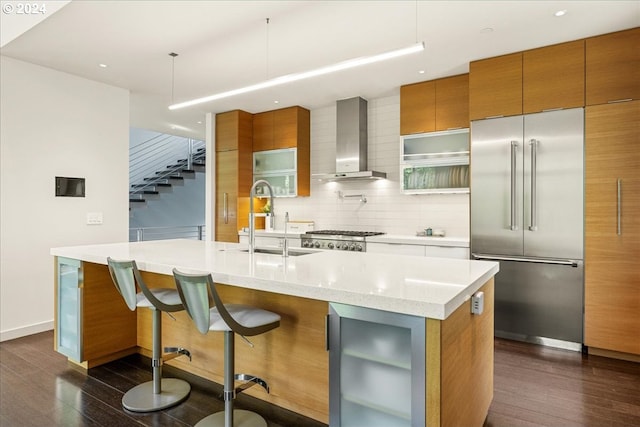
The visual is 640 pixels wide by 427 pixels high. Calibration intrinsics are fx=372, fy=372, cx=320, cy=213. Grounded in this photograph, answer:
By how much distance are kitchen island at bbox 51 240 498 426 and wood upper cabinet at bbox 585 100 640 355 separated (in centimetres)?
177

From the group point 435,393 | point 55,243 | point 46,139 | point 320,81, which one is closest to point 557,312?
point 435,393

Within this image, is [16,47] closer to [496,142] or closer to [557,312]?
[496,142]

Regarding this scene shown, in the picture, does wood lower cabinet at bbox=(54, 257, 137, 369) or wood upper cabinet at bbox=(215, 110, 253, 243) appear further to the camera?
wood upper cabinet at bbox=(215, 110, 253, 243)

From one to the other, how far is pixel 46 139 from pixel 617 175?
18.9ft

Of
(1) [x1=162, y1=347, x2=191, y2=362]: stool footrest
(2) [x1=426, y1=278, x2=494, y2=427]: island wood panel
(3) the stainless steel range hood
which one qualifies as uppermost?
(3) the stainless steel range hood

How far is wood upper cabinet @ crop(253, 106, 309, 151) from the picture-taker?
18.7 feet

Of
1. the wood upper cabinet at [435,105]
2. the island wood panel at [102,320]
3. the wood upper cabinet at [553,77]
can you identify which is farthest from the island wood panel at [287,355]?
the wood upper cabinet at [435,105]

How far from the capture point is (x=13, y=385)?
2.74 meters

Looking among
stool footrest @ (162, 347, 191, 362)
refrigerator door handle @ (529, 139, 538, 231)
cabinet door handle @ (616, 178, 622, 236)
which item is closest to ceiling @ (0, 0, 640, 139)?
refrigerator door handle @ (529, 139, 538, 231)

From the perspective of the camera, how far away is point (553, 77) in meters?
3.56

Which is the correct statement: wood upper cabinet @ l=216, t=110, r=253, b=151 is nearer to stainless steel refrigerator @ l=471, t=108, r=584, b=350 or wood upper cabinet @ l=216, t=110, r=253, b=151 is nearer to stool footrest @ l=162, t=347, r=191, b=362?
stainless steel refrigerator @ l=471, t=108, r=584, b=350

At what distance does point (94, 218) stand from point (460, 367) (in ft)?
15.0

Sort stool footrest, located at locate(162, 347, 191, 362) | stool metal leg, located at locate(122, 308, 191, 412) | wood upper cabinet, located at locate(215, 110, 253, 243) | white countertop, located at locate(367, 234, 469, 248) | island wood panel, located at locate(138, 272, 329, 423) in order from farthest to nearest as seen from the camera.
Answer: wood upper cabinet, located at locate(215, 110, 253, 243) < white countertop, located at locate(367, 234, 469, 248) < stool footrest, located at locate(162, 347, 191, 362) < stool metal leg, located at locate(122, 308, 191, 412) < island wood panel, located at locate(138, 272, 329, 423)

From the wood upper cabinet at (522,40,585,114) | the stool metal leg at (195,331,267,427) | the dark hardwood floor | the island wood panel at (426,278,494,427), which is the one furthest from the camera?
the wood upper cabinet at (522,40,585,114)
